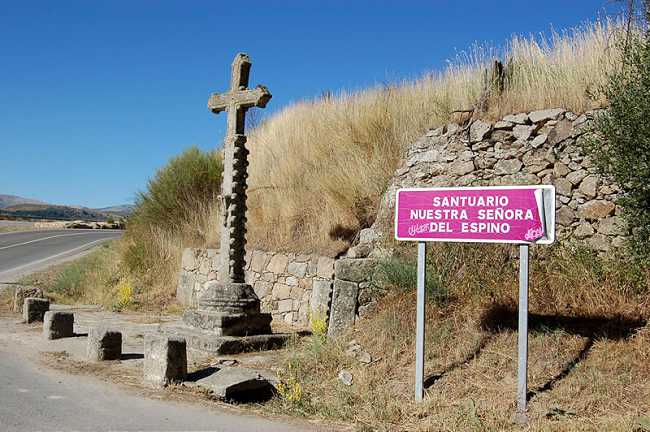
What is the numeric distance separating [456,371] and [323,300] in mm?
3916

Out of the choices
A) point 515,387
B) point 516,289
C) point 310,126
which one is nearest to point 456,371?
point 515,387

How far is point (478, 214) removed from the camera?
228 inches

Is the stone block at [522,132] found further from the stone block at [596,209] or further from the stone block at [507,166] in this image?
the stone block at [596,209]

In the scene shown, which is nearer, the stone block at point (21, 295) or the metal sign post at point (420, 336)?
the metal sign post at point (420, 336)

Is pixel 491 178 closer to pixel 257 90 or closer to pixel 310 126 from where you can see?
pixel 257 90

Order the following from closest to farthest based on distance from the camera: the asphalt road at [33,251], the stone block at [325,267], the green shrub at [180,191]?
the stone block at [325,267] < the green shrub at [180,191] < the asphalt road at [33,251]

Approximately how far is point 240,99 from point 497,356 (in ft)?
17.9

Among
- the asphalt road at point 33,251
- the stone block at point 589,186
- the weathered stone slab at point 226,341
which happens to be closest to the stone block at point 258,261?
the weathered stone slab at point 226,341

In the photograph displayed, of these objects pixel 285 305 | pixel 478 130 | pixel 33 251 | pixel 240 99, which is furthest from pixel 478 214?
pixel 33 251

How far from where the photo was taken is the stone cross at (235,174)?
8867 mm

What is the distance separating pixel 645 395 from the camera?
201 inches

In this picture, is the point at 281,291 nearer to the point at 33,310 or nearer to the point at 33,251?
the point at 33,310

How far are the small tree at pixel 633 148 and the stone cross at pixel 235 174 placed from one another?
4792mm

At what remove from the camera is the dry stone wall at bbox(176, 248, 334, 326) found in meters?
9.88
